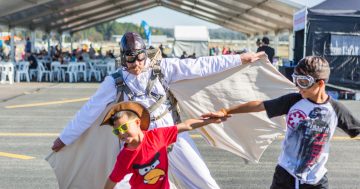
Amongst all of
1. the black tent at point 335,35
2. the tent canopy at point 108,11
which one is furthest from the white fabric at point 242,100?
the tent canopy at point 108,11

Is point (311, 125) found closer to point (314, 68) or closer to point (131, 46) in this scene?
point (314, 68)

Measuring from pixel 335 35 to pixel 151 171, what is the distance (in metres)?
13.5

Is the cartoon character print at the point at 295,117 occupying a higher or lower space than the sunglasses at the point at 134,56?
lower

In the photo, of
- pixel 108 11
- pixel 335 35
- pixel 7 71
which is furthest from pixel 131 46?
pixel 108 11

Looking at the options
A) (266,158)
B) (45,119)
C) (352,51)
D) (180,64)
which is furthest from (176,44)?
(180,64)

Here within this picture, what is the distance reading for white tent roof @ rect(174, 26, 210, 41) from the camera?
41.5 meters

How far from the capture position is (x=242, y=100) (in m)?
5.04

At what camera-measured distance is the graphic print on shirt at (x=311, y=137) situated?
3.73m

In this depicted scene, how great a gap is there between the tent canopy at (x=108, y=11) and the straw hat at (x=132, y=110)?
1719cm

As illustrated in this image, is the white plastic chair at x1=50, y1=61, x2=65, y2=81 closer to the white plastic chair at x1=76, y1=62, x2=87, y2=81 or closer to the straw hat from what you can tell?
the white plastic chair at x1=76, y1=62, x2=87, y2=81

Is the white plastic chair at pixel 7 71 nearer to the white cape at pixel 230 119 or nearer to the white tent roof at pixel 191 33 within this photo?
the white cape at pixel 230 119

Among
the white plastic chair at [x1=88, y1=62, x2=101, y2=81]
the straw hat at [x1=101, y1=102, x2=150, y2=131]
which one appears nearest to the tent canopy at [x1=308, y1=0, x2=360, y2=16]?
the white plastic chair at [x1=88, y1=62, x2=101, y2=81]

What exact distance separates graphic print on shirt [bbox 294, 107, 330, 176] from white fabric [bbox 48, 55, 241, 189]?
2.67 ft

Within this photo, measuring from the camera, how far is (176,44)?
40.9 metres
